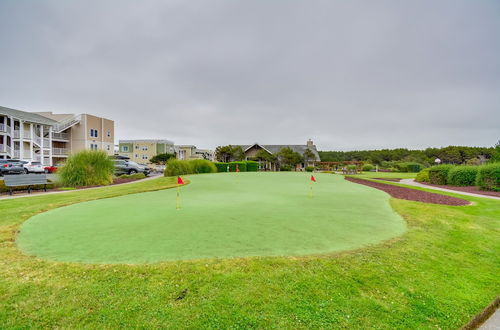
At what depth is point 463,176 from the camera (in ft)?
57.1

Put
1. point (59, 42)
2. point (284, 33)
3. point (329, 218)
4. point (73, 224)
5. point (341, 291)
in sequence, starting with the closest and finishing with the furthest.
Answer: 1. point (341, 291)
2. point (73, 224)
3. point (329, 218)
4. point (59, 42)
5. point (284, 33)

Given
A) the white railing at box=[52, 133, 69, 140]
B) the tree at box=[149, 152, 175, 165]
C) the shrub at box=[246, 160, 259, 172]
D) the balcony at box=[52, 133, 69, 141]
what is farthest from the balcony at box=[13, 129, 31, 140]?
the shrub at box=[246, 160, 259, 172]

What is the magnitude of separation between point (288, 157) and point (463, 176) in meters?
26.6

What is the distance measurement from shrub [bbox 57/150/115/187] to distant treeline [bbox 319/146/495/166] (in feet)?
182

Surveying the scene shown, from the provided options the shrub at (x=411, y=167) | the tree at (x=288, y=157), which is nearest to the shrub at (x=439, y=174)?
the tree at (x=288, y=157)

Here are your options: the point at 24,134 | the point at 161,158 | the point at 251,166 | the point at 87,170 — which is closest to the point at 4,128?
the point at 24,134

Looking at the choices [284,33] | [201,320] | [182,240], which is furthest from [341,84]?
[201,320]

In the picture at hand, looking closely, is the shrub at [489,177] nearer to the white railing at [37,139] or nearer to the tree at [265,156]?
the tree at [265,156]

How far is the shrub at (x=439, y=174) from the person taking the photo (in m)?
18.7

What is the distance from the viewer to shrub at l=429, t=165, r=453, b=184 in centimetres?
1866

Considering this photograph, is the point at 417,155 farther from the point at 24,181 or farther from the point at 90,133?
the point at 90,133

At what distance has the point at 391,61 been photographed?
1866 centimetres

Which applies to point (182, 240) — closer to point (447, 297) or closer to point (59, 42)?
point (447, 297)

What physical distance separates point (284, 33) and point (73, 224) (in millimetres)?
18401
